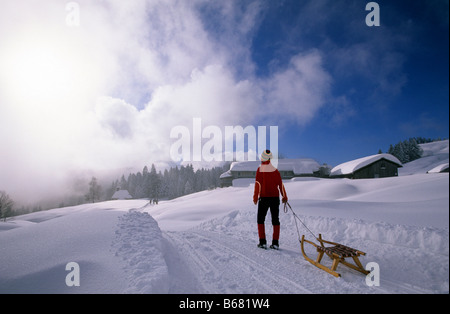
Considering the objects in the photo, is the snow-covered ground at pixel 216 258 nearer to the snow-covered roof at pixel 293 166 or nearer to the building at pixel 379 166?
the building at pixel 379 166

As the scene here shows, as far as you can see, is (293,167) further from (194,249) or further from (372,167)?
(194,249)

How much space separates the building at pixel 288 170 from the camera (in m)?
37.8

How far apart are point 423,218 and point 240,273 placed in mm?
5268

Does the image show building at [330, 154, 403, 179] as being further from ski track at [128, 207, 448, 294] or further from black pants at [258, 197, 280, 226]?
black pants at [258, 197, 280, 226]

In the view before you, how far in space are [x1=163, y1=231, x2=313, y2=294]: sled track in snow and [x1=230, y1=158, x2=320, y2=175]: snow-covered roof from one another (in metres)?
34.2

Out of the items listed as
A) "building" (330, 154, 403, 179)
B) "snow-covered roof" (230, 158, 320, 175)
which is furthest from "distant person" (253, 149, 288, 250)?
"snow-covered roof" (230, 158, 320, 175)

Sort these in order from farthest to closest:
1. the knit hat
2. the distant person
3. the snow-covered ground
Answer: the knit hat → the distant person → the snow-covered ground

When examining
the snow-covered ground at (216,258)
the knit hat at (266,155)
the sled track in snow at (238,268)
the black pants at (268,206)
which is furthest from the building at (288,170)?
the sled track in snow at (238,268)

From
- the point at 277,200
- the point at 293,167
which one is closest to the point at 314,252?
the point at 277,200

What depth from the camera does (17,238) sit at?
4555 millimetres

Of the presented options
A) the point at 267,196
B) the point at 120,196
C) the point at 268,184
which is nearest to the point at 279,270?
the point at 267,196

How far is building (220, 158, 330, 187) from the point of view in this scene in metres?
37.8

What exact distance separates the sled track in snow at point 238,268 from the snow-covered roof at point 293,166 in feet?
112
